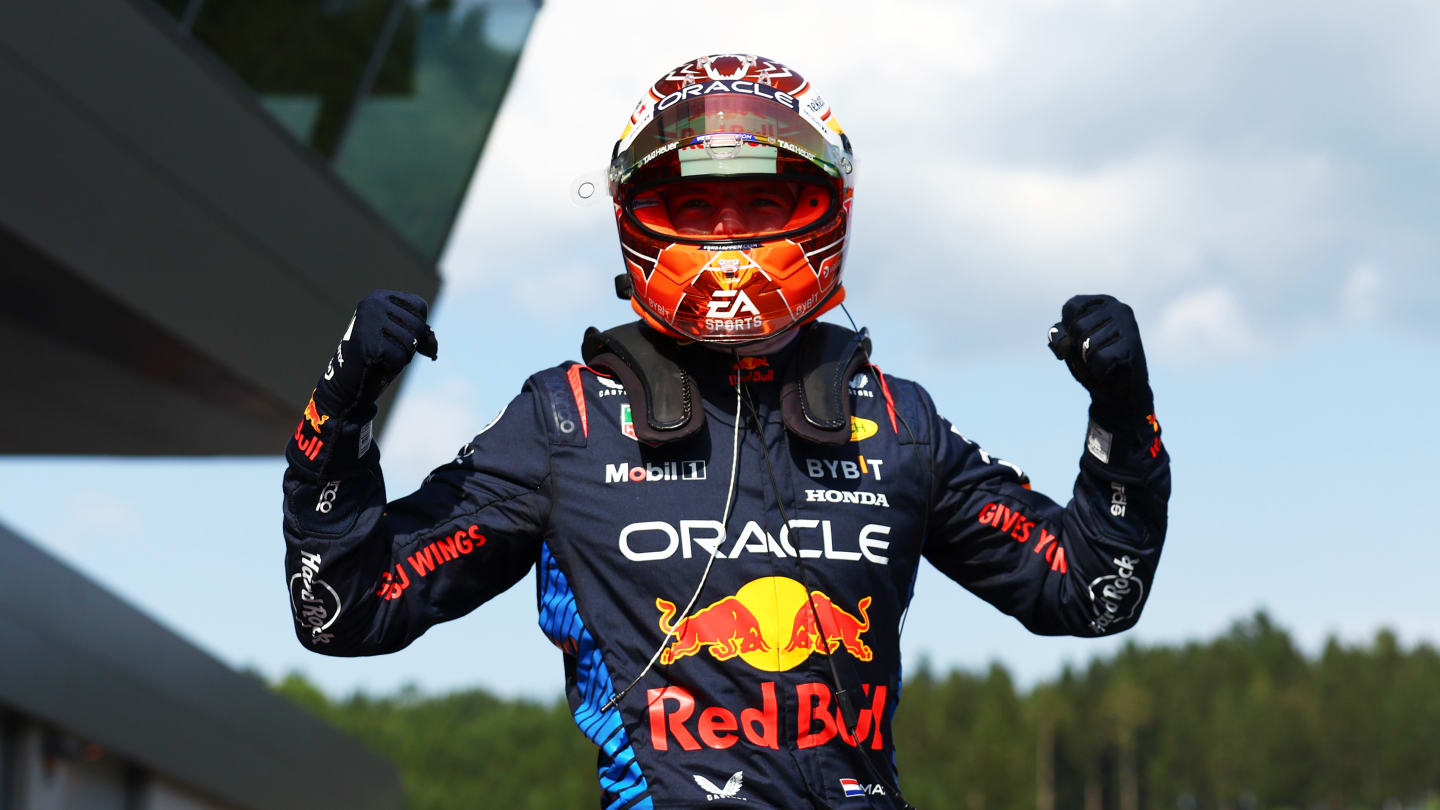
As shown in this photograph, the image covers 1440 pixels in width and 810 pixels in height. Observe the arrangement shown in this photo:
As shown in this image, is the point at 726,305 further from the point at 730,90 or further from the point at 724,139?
the point at 730,90

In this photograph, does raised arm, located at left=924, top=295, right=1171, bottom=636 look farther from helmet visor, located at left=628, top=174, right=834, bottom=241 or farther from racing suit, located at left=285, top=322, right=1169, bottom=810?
helmet visor, located at left=628, top=174, right=834, bottom=241

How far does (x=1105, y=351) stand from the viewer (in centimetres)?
325

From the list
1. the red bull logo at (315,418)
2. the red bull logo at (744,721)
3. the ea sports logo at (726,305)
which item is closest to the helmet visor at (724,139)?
the ea sports logo at (726,305)

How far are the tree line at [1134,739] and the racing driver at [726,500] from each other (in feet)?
299

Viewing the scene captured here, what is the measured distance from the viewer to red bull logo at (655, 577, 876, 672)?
10.7 ft

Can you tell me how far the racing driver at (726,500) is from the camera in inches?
127

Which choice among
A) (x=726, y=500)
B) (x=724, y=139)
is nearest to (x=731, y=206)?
(x=724, y=139)

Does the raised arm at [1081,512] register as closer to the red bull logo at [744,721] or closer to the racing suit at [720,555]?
the racing suit at [720,555]

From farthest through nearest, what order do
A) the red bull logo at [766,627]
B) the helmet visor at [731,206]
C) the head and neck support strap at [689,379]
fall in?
the helmet visor at [731,206] → the head and neck support strap at [689,379] → the red bull logo at [766,627]

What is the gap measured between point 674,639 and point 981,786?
316 feet

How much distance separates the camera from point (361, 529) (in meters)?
3.23

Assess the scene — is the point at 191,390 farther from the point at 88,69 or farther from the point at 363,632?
the point at 363,632

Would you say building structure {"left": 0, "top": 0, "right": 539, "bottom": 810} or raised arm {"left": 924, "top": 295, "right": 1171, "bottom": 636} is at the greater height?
building structure {"left": 0, "top": 0, "right": 539, "bottom": 810}

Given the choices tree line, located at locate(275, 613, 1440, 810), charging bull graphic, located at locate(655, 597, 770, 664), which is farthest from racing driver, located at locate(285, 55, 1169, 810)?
tree line, located at locate(275, 613, 1440, 810)
